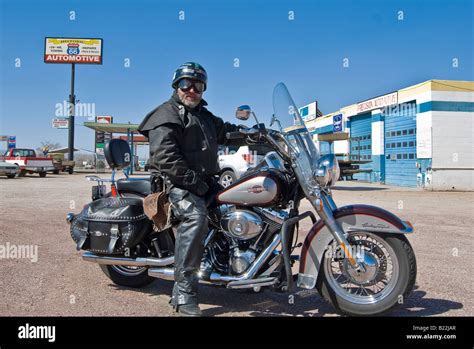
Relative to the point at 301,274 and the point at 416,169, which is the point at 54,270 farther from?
the point at 416,169

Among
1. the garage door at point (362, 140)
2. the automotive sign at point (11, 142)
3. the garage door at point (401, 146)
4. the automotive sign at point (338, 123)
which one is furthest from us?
the automotive sign at point (11, 142)

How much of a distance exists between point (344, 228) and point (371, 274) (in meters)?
0.43

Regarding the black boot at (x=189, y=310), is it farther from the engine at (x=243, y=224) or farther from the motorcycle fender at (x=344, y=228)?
the motorcycle fender at (x=344, y=228)

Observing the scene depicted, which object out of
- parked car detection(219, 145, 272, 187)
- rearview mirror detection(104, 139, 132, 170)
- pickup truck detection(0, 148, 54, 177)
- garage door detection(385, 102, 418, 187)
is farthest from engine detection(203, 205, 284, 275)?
pickup truck detection(0, 148, 54, 177)

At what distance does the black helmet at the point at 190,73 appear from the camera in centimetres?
345

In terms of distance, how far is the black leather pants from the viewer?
3.24 metres

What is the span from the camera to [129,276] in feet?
13.7

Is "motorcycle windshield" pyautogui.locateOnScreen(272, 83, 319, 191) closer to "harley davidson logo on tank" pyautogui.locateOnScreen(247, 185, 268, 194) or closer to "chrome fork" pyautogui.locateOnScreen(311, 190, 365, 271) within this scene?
"chrome fork" pyautogui.locateOnScreen(311, 190, 365, 271)

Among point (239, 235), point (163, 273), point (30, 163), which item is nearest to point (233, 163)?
point (163, 273)

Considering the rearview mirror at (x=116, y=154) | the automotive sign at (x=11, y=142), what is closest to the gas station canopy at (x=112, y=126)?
the automotive sign at (x=11, y=142)

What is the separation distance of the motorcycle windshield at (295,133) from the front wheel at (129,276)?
2057mm
